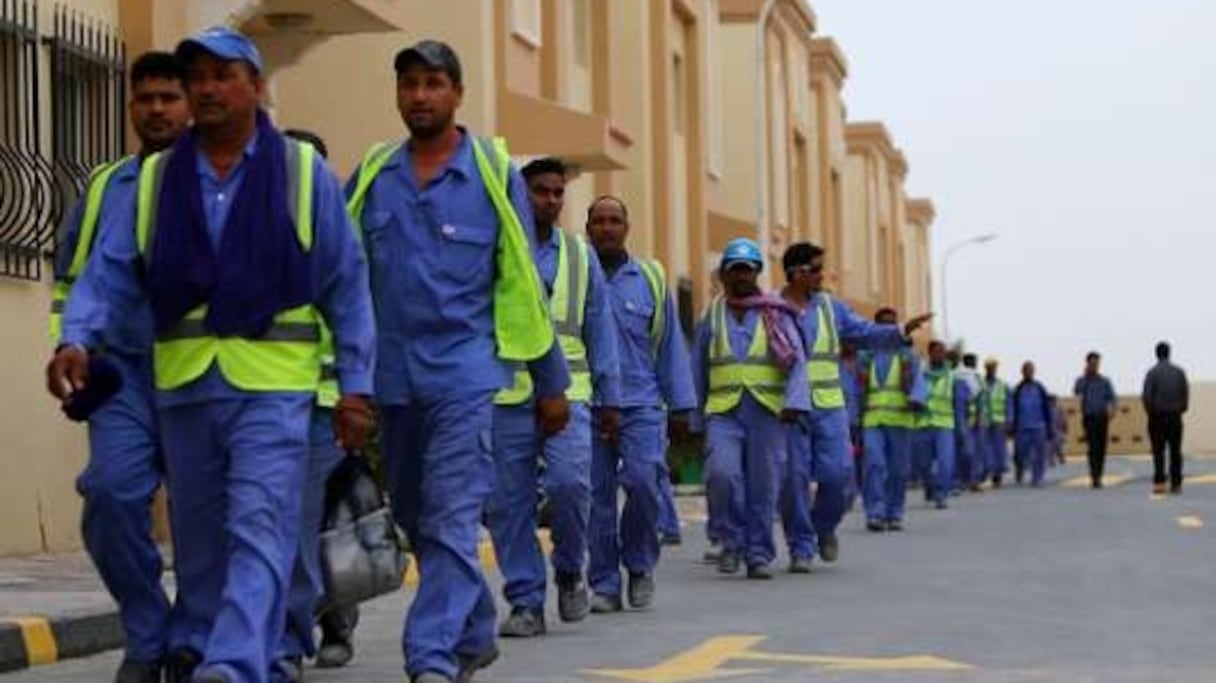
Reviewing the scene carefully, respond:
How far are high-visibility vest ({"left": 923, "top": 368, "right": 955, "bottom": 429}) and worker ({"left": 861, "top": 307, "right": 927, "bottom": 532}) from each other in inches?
225

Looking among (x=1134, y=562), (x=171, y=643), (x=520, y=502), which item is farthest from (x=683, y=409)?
(x=171, y=643)

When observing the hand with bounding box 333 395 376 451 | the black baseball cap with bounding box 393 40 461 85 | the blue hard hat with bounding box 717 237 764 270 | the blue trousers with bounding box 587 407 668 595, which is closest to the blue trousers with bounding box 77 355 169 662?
the hand with bounding box 333 395 376 451

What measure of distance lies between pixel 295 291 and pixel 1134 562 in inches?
398

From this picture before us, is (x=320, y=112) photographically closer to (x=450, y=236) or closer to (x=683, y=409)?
(x=683, y=409)

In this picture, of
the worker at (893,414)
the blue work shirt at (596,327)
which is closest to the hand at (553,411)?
the blue work shirt at (596,327)

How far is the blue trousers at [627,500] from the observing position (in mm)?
12828

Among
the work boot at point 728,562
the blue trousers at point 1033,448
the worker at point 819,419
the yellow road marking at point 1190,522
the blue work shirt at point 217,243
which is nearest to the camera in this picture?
the blue work shirt at point 217,243

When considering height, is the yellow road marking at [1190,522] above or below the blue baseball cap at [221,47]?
below

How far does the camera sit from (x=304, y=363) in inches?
303

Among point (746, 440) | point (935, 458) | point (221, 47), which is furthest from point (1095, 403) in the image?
point (221, 47)

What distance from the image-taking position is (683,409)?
1348 centimetres

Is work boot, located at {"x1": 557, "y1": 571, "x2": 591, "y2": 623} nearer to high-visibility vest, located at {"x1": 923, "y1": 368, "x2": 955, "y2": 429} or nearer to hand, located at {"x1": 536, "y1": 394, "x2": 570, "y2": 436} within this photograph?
hand, located at {"x1": 536, "y1": 394, "x2": 570, "y2": 436}

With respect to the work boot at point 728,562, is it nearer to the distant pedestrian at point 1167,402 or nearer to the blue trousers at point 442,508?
the blue trousers at point 442,508

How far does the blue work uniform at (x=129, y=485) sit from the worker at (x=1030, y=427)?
1274 inches
